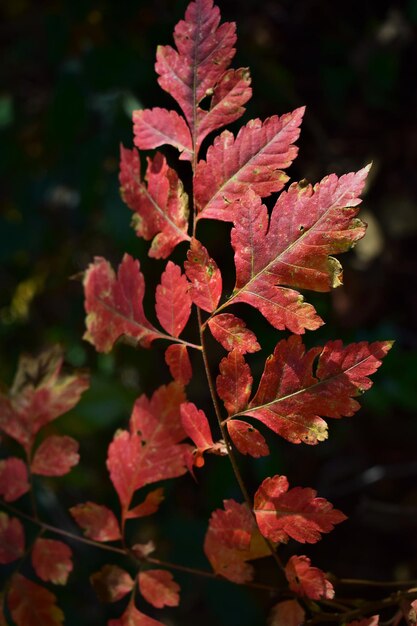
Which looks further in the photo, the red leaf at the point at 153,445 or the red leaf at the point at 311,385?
the red leaf at the point at 153,445

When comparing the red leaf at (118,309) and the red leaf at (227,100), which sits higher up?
the red leaf at (227,100)

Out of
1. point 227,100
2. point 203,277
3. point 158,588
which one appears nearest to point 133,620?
point 158,588

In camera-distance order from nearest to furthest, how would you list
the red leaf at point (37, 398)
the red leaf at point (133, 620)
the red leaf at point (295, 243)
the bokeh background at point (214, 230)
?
the red leaf at point (295, 243) < the red leaf at point (133, 620) < the red leaf at point (37, 398) < the bokeh background at point (214, 230)

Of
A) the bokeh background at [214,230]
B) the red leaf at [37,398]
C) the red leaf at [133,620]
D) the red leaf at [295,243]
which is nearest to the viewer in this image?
the red leaf at [295,243]

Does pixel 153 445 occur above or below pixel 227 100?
below

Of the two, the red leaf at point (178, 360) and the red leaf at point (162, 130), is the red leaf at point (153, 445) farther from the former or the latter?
the red leaf at point (162, 130)

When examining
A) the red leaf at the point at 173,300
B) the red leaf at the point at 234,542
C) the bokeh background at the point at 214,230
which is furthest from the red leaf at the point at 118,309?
the bokeh background at the point at 214,230

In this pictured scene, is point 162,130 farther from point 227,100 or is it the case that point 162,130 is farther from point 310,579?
point 310,579
